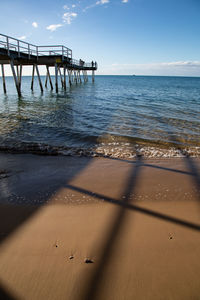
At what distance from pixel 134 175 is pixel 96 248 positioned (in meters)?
1.94

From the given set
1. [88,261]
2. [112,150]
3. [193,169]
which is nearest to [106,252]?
[88,261]

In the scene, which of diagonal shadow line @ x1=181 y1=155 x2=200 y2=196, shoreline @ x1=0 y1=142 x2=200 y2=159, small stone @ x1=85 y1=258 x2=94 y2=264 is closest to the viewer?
small stone @ x1=85 y1=258 x2=94 y2=264

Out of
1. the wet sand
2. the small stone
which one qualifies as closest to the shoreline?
the wet sand

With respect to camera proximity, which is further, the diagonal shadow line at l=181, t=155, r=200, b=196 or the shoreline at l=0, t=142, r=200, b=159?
the shoreline at l=0, t=142, r=200, b=159

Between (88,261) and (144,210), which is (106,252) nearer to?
(88,261)

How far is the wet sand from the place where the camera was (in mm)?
1474

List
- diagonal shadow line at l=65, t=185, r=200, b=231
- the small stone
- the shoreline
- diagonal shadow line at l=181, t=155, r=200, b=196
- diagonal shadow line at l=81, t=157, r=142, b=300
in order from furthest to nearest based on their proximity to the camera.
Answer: the shoreline, diagonal shadow line at l=181, t=155, r=200, b=196, diagonal shadow line at l=65, t=185, r=200, b=231, the small stone, diagonal shadow line at l=81, t=157, r=142, b=300

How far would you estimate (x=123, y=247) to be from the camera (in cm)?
183

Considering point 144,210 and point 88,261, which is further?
point 144,210

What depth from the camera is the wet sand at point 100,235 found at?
1.47 metres

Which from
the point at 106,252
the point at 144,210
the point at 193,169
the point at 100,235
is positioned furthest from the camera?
the point at 193,169

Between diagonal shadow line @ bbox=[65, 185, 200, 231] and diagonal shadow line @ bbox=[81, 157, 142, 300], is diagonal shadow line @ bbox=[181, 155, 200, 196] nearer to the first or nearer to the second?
diagonal shadow line @ bbox=[65, 185, 200, 231]

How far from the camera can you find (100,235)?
1993 mm

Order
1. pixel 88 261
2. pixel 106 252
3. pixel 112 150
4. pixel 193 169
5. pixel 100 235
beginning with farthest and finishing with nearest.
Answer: pixel 112 150, pixel 193 169, pixel 100 235, pixel 106 252, pixel 88 261
